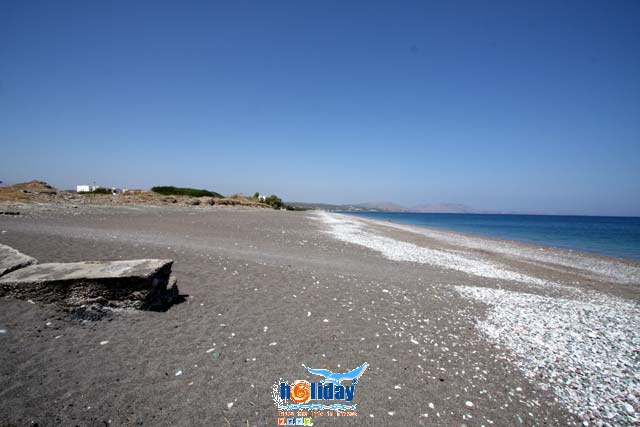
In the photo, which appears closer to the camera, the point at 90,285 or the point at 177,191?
the point at 90,285

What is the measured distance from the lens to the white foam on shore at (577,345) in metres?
4.60

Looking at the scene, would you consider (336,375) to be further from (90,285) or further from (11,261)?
(11,261)

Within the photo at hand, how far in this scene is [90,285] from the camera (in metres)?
5.44

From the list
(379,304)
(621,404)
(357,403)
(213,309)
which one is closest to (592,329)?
(621,404)

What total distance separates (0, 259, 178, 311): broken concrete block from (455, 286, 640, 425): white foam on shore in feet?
26.3

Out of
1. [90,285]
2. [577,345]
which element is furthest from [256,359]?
[577,345]

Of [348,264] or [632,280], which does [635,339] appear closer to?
[348,264]

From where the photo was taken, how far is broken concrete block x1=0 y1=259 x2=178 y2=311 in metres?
5.44

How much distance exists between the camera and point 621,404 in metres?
4.52

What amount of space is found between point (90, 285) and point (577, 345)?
11.2m

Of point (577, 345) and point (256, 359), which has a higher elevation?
point (256, 359)

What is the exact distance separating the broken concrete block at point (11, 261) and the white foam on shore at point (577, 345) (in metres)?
11.3

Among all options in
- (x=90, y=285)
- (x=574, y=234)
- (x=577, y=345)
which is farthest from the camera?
(x=574, y=234)

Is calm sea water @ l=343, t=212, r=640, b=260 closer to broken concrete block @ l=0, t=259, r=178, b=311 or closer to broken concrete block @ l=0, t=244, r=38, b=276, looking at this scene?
broken concrete block @ l=0, t=259, r=178, b=311
